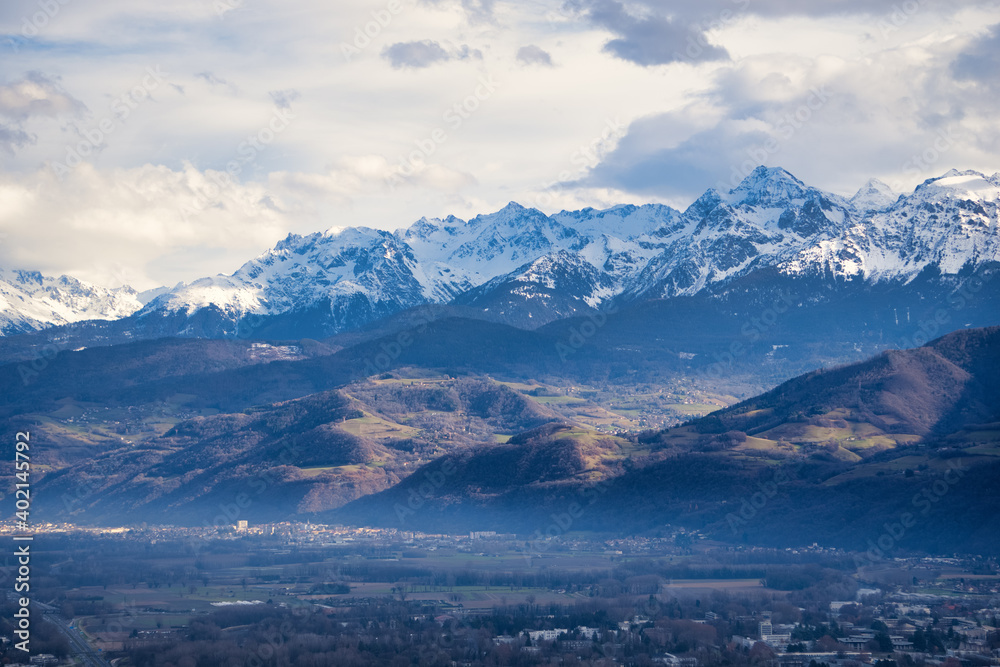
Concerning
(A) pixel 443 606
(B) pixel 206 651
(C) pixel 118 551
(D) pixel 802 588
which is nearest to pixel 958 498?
(D) pixel 802 588

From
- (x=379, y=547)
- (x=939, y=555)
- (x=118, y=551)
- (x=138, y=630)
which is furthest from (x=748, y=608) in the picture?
(x=118, y=551)

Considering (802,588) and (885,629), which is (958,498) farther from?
(885,629)

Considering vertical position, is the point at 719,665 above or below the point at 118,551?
below

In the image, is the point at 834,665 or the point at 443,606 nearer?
the point at 834,665

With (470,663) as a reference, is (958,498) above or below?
above

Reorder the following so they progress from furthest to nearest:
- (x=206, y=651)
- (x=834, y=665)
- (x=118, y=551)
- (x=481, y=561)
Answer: (x=118, y=551) < (x=481, y=561) < (x=206, y=651) < (x=834, y=665)

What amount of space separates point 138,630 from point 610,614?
41.1m

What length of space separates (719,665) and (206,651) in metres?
39.2

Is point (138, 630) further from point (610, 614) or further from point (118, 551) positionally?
point (118, 551)

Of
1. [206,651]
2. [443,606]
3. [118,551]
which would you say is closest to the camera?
[206,651]

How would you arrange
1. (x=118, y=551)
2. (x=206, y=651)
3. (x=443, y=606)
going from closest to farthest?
(x=206, y=651) < (x=443, y=606) < (x=118, y=551)

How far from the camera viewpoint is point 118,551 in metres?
192

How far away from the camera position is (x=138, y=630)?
121125 millimetres

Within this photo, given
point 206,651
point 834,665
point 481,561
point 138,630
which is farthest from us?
point 481,561
